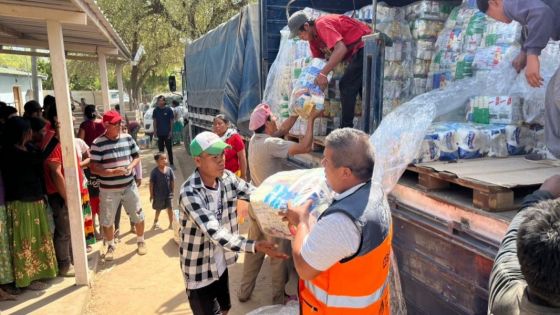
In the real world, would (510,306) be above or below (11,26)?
below

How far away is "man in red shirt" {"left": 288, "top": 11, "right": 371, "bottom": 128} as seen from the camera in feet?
11.9

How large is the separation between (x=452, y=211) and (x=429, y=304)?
57cm

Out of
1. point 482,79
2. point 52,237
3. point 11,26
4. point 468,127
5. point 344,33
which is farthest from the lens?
point 11,26

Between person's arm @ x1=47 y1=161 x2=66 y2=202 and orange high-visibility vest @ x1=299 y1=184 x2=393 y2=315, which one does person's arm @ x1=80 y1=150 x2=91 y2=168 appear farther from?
orange high-visibility vest @ x1=299 y1=184 x2=393 y2=315

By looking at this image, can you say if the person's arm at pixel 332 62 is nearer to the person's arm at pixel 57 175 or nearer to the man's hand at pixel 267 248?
the man's hand at pixel 267 248

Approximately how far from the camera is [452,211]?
7.35ft

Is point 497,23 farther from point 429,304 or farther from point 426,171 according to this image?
point 429,304

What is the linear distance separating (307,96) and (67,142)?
7.19ft

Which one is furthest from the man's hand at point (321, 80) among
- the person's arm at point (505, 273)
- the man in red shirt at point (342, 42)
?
the person's arm at point (505, 273)

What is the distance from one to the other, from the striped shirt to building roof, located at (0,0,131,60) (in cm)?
124

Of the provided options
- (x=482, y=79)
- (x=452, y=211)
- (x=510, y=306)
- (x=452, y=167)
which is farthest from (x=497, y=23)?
(x=510, y=306)

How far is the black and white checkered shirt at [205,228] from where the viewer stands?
2293mm

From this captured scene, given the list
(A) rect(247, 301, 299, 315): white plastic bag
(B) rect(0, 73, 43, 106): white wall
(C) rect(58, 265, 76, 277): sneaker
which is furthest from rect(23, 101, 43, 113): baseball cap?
(B) rect(0, 73, 43, 106): white wall

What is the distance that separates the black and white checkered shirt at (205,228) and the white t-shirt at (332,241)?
778 mm
